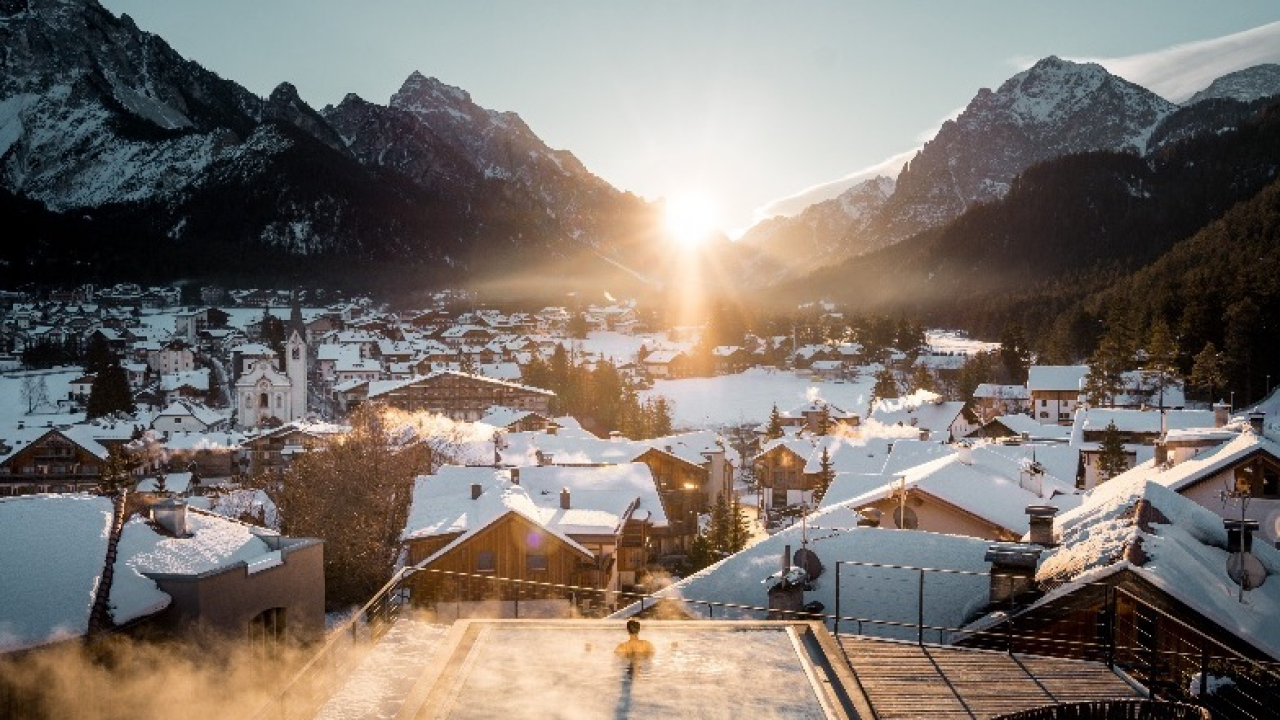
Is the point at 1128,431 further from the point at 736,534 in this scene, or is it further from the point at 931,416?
the point at 931,416

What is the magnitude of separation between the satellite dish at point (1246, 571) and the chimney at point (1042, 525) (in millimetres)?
2812

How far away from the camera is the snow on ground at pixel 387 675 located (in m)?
7.27

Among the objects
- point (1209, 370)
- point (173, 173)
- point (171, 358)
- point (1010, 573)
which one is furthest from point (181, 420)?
point (173, 173)

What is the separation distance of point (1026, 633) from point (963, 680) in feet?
12.1

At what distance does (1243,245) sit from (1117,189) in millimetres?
88980

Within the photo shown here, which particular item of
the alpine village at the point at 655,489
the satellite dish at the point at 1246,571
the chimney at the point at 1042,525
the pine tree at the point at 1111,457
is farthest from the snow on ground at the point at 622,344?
the satellite dish at the point at 1246,571

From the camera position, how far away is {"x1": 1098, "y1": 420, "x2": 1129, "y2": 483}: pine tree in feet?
121

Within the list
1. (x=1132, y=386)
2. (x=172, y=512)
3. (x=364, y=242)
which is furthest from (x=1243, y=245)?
(x=364, y=242)

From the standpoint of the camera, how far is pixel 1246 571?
12633 millimetres

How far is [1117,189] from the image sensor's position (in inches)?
6289

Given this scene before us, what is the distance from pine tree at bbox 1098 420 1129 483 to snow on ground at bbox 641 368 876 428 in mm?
37444

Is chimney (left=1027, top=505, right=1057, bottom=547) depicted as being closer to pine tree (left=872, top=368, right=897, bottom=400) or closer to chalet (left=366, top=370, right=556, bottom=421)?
chalet (left=366, top=370, right=556, bottom=421)

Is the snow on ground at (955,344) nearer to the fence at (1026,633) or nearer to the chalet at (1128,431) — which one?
the chalet at (1128,431)

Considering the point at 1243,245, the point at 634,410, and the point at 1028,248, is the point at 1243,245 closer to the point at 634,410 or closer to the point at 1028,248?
the point at 634,410
